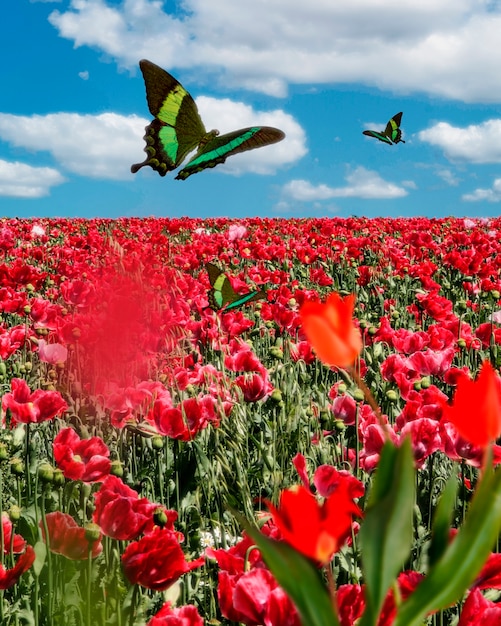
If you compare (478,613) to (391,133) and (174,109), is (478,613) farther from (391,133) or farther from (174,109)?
(391,133)

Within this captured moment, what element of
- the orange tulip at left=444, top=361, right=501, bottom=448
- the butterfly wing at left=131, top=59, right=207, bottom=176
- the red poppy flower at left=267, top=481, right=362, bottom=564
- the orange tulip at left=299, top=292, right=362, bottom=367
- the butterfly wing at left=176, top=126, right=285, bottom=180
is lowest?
the red poppy flower at left=267, top=481, right=362, bottom=564

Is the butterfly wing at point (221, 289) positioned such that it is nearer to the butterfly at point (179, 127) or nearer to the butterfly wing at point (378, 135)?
the butterfly at point (179, 127)

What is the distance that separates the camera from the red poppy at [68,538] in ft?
5.25

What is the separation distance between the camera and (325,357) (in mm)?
454

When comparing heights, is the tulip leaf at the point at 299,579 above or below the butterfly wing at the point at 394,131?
below

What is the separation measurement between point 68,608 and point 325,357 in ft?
5.90

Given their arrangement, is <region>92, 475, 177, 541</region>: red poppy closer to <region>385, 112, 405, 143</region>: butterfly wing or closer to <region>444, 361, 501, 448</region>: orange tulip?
<region>444, 361, 501, 448</region>: orange tulip

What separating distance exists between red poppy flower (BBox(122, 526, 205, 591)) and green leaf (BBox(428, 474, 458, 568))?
3.28ft

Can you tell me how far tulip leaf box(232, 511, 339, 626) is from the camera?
41cm

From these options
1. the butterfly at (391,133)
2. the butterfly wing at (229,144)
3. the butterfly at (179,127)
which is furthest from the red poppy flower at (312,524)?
the butterfly at (391,133)

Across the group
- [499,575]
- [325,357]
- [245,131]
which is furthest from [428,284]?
[325,357]

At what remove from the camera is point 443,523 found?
1.39 ft

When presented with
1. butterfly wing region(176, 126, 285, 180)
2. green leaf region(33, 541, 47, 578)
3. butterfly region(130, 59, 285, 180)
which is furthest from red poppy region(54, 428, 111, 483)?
butterfly region(130, 59, 285, 180)

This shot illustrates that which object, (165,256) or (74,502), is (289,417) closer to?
(74,502)
